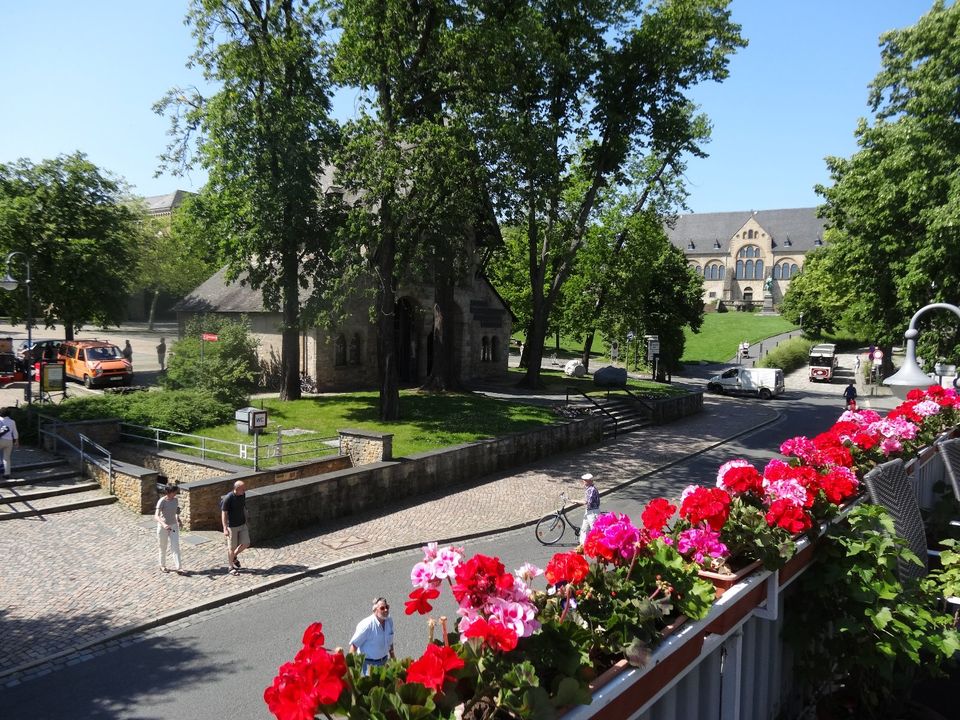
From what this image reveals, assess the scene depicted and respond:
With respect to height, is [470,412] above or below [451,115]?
below

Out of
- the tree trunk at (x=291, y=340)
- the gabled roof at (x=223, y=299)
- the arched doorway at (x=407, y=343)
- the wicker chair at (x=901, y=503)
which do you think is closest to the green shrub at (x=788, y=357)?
the arched doorway at (x=407, y=343)

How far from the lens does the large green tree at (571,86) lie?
69.6 feet

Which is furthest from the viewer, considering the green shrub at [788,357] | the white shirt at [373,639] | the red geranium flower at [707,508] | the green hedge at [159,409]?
the green shrub at [788,357]

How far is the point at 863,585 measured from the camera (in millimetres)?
3984

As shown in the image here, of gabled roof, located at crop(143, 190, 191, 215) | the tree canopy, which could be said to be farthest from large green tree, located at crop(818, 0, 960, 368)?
gabled roof, located at crop(143, 190, 191, 215)

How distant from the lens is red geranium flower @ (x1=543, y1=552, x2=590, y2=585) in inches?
116

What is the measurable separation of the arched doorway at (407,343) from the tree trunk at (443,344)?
153 inches

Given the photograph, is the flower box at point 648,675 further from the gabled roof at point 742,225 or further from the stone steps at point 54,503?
the gabled roof at point 742,225

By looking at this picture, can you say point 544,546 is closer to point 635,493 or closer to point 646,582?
point 635,493

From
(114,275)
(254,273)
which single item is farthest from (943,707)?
(114,275)

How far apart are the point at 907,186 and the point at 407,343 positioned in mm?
22165

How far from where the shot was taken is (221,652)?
905 centimetres

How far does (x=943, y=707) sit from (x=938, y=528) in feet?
6.48

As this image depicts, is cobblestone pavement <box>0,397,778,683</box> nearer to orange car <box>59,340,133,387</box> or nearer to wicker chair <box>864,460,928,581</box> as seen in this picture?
wicker chair <box>864,460,928,581</box>
